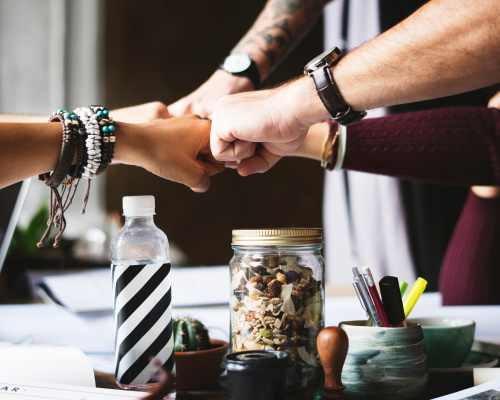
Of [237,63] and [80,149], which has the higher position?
[237,63]

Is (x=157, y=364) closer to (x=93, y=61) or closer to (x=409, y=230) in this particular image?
(x=409, y=230)

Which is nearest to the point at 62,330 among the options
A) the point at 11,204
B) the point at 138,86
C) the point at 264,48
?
the point at 11,204

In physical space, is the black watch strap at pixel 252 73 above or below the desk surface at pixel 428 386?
above

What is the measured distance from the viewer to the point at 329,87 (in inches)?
23.7

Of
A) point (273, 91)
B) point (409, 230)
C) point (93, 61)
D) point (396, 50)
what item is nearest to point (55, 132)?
point (273, 91)

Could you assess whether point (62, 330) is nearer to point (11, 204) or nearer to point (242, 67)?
point (11, 204)

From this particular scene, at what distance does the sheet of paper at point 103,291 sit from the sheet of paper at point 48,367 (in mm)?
275

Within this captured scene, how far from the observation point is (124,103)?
7.84 ft

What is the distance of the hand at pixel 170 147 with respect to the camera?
2.27ft

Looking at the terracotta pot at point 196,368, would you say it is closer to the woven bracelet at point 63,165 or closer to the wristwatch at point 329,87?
the woven bracelet at point 63,165

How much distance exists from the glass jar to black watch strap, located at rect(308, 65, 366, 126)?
0.16 metres

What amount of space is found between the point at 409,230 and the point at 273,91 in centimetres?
160

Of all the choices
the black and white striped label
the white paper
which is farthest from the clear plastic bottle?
the white paper

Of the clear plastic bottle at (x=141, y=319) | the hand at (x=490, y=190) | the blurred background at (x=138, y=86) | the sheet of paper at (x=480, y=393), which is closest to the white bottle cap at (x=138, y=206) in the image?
the clear plastic bottle at (x=141, y=319)
